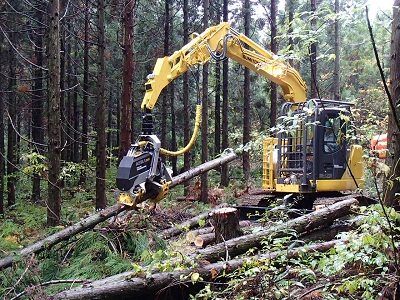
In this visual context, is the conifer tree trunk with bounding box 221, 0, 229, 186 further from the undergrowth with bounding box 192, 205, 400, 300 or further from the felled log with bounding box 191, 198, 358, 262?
the undergrowth with bounding box 192, 205, 400, 300

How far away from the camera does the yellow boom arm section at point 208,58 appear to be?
299 inches

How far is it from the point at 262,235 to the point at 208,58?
4852 mm

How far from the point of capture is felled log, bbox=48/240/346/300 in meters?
4.32

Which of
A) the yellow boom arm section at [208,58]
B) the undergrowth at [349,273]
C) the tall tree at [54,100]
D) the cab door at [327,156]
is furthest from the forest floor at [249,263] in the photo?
the cab door at [327,156]

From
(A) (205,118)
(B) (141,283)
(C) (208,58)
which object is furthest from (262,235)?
(A) (205,118)

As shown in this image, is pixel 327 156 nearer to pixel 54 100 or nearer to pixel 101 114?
pixel 54 100

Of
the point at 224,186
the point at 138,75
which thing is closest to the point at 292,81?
the point at 224,186

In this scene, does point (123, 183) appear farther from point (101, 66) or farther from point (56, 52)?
point (101, 66)

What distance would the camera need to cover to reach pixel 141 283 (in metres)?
4.48

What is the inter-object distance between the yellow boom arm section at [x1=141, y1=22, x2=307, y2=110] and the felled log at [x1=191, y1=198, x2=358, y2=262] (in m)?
2.42

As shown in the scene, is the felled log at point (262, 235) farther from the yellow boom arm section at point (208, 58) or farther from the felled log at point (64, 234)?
the yellow boom arm section at point (208, 58)

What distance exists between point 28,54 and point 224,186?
33.4ft

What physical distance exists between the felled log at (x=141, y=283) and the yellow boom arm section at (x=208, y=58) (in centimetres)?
333

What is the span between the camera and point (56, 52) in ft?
24.6
